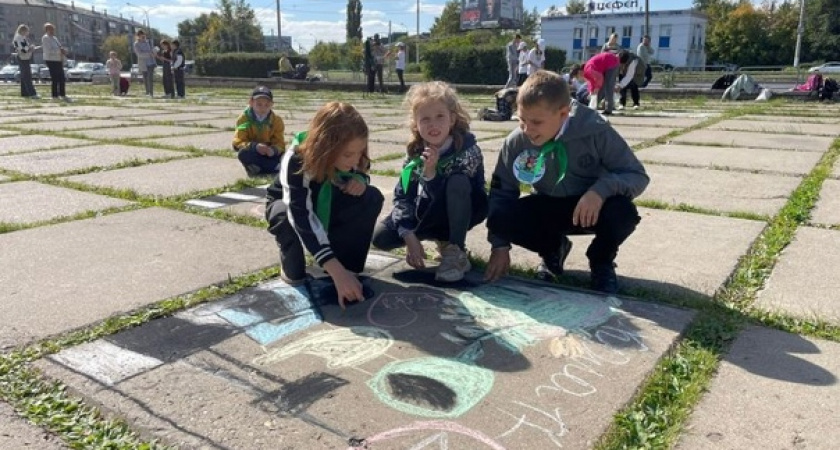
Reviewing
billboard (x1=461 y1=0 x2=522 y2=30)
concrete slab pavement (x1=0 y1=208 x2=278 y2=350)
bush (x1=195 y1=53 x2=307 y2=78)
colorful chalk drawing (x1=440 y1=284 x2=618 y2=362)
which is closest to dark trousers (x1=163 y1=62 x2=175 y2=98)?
concrete slab pavement (x1=0 y1=208 x2=278 y2=350)

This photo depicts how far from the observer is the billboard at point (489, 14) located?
3059 inches

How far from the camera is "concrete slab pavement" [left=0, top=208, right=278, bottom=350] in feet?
7.60

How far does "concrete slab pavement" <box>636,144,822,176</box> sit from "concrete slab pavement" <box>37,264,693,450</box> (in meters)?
3.45

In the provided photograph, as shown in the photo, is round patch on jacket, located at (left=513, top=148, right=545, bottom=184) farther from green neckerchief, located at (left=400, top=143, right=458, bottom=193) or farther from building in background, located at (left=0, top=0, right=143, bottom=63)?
building in background, located at (left=0, top=0, right=143, bottom=63)

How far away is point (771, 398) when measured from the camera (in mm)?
1747

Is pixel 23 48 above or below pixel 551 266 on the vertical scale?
above

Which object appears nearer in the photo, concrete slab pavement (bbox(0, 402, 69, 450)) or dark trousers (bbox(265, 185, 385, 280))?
concrete slab pavement (bbox(0, 402, 69, 450))

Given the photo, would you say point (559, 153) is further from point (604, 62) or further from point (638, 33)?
point (638, 33)

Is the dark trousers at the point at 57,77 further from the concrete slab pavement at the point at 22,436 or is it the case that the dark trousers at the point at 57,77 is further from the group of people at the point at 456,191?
the concrete slab pavement at the point at 22,436

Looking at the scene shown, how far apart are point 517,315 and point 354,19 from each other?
9241 cm

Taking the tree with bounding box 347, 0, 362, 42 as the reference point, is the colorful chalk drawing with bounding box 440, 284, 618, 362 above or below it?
below

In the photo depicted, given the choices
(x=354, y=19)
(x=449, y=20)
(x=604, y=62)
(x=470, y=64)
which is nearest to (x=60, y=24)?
(x=354, y=19)

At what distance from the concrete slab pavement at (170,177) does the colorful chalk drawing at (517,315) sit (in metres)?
2.53

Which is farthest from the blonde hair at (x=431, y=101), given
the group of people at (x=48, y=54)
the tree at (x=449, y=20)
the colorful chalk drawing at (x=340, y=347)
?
the tree at (x=449, y=20)
